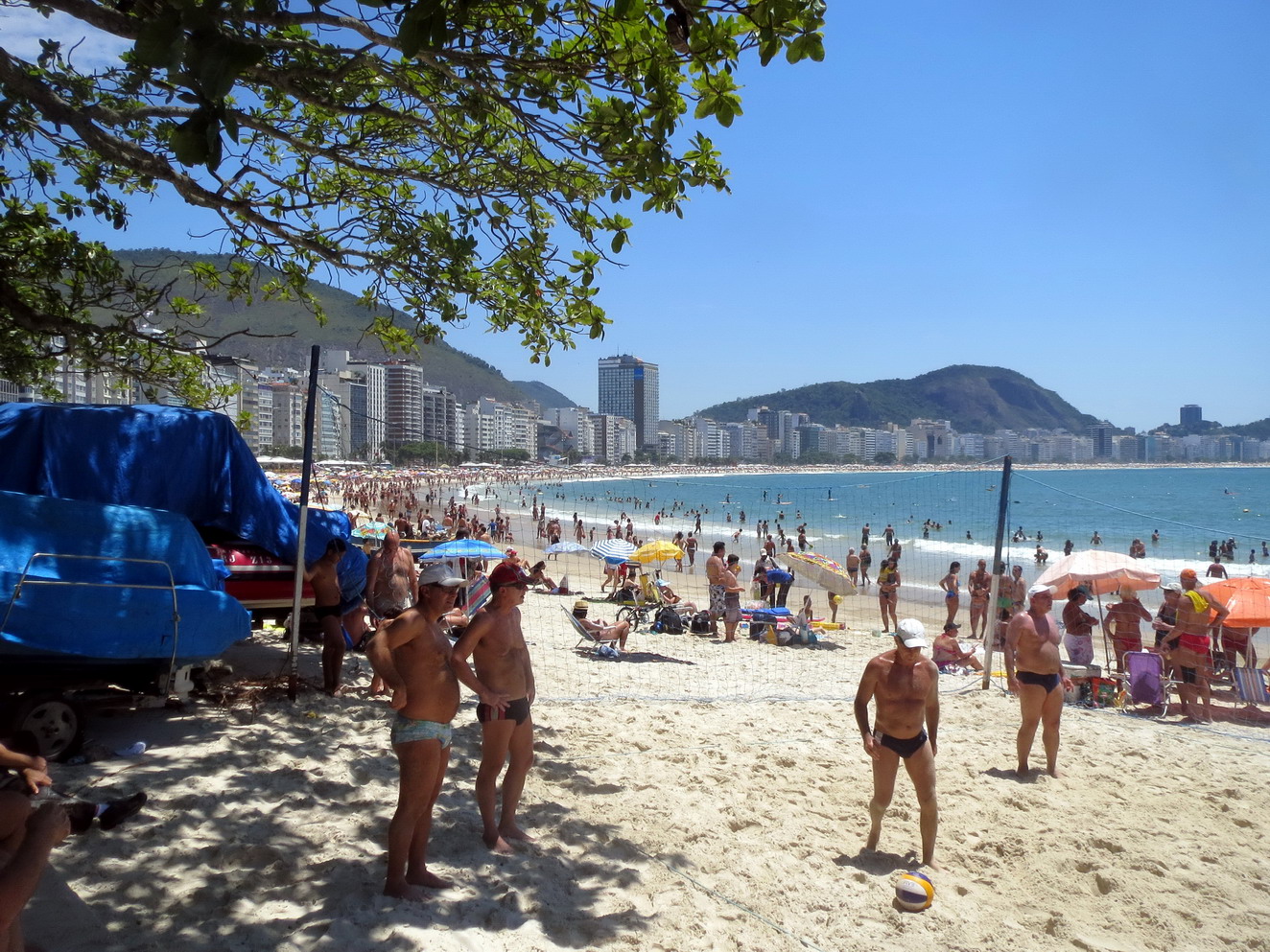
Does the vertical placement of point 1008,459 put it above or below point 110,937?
above

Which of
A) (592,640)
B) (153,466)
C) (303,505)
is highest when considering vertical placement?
(153,466)

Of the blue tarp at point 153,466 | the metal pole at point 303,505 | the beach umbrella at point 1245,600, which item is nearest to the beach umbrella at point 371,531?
the blue tarp at point 153,466

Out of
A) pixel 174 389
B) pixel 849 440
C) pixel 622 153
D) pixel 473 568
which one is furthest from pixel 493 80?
pixel 849 440

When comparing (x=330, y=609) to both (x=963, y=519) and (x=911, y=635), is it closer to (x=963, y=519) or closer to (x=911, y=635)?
(x=911, y=635)

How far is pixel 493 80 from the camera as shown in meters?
4.43

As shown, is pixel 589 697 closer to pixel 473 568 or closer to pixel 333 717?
pixel 333 717

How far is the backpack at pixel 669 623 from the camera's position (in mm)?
11641

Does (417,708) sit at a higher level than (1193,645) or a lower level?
higher

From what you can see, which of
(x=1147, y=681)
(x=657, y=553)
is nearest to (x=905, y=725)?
(x=1147, y=681)

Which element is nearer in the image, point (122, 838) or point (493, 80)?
point (122, 838)

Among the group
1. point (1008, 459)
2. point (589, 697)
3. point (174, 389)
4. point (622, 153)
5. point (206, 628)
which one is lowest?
point (589, 697)

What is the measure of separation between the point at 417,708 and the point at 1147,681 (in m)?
7.07

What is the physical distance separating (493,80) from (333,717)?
13.5 ft

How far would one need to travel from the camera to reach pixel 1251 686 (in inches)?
301
